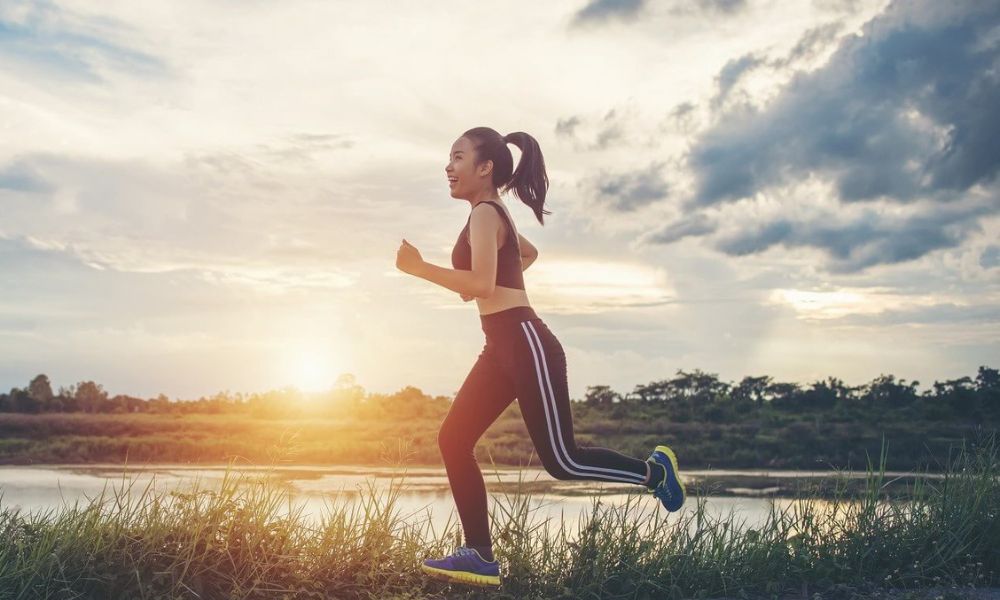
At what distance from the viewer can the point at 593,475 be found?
4684 millimetres

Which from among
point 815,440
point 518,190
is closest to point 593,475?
point 518,190

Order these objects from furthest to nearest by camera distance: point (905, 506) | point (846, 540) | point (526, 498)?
point (905, 506) < point (846, 540) < point (526, 498)

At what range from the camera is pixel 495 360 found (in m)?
4.57

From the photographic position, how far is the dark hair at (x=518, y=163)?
4.67m

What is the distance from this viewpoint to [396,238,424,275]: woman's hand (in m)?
4.23

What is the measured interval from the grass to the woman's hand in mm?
1493

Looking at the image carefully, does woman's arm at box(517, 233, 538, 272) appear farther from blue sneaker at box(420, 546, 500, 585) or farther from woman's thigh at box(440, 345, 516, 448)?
blue sneaker at box(420, 546, 500, 585)

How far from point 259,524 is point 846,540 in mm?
3773

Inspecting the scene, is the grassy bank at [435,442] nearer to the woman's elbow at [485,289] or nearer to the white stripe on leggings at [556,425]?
the white stripe on leggings at [556,425]

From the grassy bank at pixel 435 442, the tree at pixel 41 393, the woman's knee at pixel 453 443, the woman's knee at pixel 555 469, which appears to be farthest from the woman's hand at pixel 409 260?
the tree at pixel 41 393

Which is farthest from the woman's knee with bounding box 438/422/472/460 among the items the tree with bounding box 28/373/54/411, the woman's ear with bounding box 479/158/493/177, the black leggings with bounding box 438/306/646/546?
the tree with bounding box 28/373/54/411

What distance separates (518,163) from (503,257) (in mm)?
598

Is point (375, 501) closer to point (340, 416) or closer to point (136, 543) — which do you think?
point (136, 543)

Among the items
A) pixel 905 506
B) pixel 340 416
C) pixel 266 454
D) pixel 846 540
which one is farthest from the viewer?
pixel 340 416
